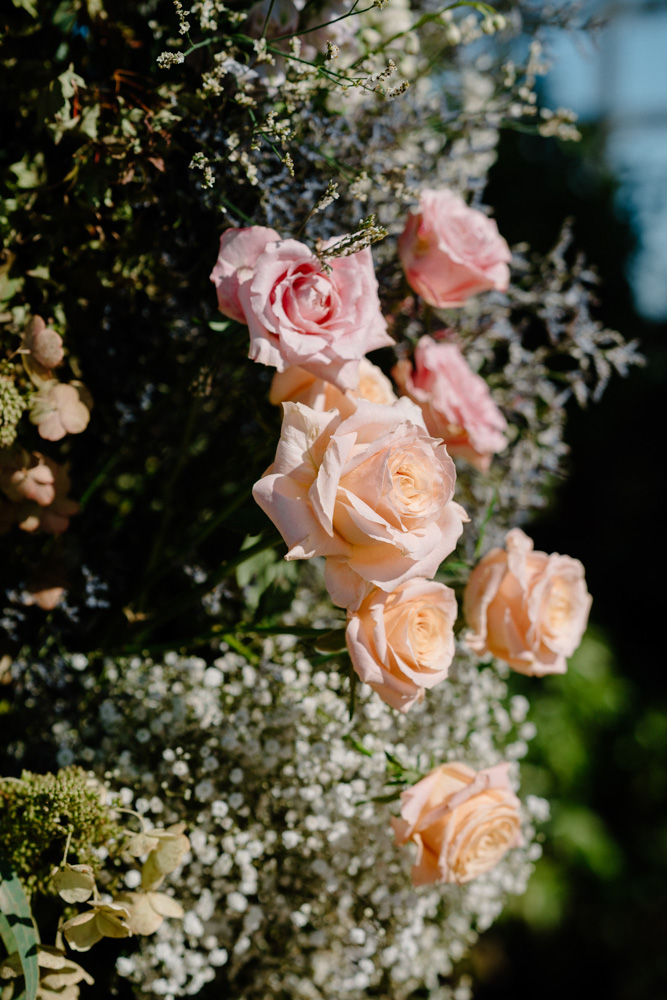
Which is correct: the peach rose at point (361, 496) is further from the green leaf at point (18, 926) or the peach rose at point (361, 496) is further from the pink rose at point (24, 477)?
the green leaf at point (18, 926)

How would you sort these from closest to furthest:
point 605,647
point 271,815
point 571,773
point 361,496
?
point 361,496 < point 271,815 < point 571,773 < point 605,647

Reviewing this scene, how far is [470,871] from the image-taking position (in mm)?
616

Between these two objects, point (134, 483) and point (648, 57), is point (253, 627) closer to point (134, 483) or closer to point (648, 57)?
point (134, 483)

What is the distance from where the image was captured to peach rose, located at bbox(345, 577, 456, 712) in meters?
0.49

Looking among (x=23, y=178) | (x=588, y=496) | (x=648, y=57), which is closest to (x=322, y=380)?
(x=23, y=178)

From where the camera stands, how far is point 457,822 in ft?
1.97

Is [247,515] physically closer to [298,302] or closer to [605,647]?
[298,302]

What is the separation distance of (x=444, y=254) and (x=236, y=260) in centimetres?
21

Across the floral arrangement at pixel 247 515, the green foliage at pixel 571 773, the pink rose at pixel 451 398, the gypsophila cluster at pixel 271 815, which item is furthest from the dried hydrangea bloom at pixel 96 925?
the green foliage at pixel 571 773

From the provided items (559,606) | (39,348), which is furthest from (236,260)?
(559,606)

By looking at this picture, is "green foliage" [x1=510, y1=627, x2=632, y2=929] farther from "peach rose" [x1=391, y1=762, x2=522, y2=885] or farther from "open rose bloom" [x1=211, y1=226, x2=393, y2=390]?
"open rose bloom" [x1=211, y1=226, x2=393, y2=390]

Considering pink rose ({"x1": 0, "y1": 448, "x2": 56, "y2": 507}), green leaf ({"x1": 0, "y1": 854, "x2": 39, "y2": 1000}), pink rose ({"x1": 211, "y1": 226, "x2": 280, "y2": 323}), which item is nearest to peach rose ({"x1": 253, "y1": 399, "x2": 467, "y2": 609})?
pink rose ({"x1": 211, "y1": 226, "x2": 280, "y2": 323})

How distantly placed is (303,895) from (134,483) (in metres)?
0.44

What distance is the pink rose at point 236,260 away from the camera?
54 cm
